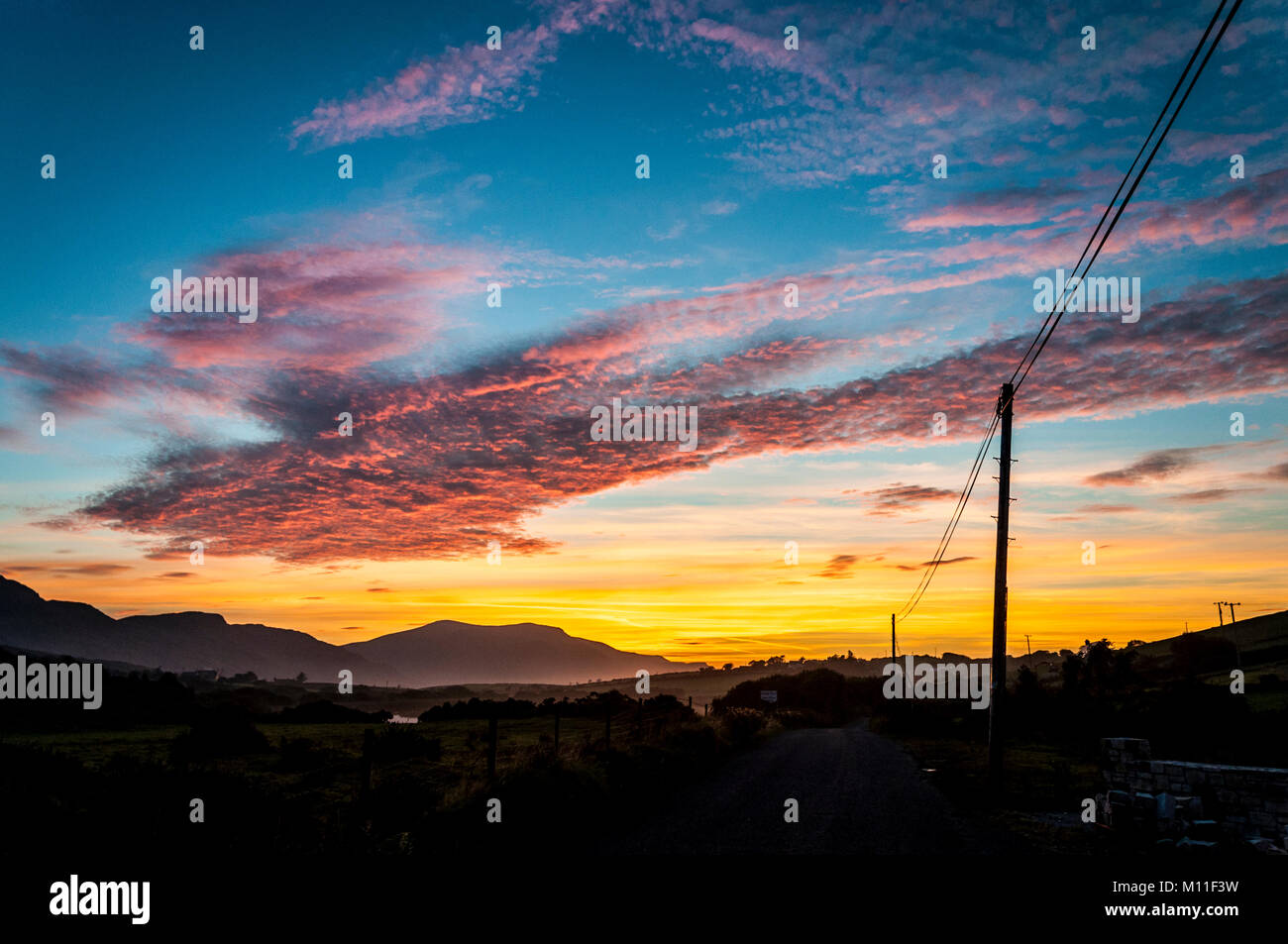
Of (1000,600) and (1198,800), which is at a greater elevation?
(1000,600)

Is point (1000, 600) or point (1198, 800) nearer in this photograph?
point (1198, 800)

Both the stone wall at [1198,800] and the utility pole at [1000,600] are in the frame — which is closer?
the stone wall at [1198,800]

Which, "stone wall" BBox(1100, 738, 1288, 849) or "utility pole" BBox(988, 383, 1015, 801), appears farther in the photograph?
"utility pole" BBox(988, 383, 1015, 801)
